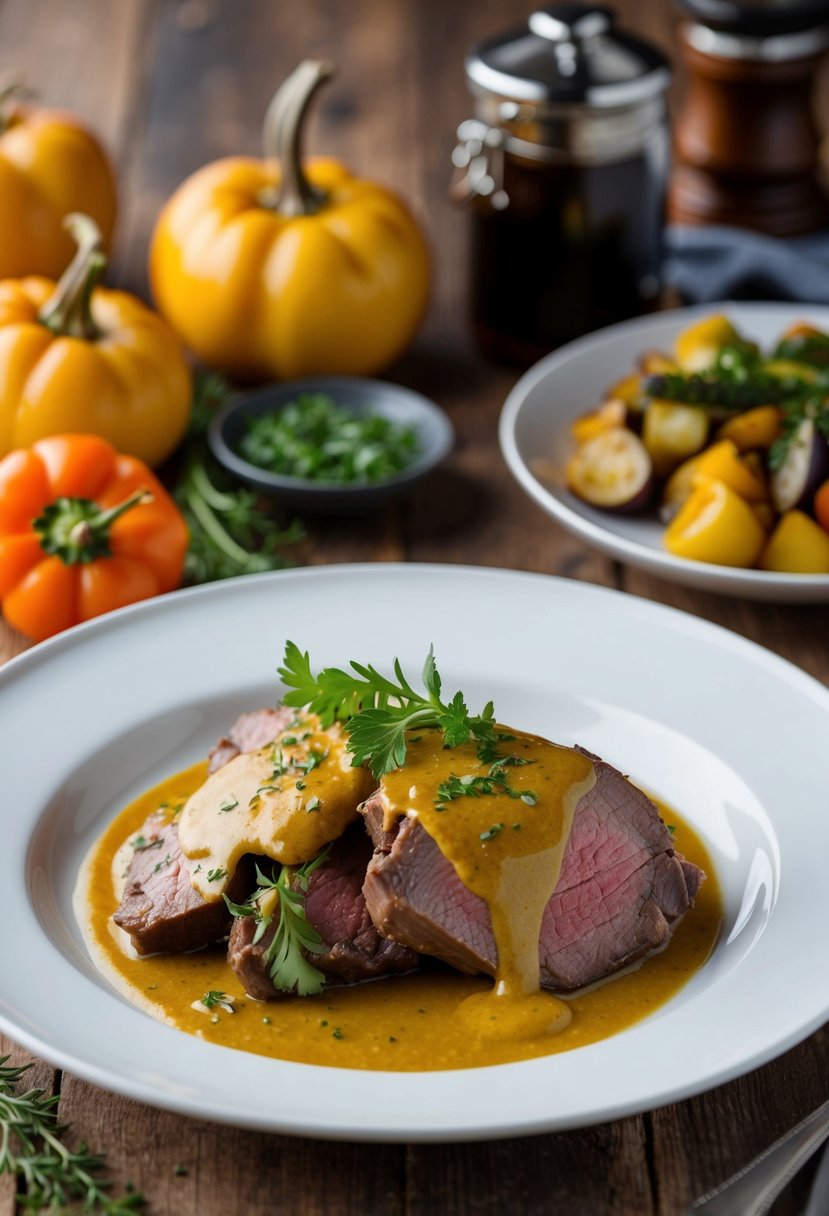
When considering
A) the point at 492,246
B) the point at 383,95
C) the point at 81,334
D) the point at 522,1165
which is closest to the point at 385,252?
the point at 492,246

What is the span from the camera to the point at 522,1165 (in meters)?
1.86

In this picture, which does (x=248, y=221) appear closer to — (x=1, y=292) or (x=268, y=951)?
(x=1, y=292)

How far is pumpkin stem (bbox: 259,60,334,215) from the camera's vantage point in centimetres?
395

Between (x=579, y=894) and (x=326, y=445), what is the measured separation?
175 cm

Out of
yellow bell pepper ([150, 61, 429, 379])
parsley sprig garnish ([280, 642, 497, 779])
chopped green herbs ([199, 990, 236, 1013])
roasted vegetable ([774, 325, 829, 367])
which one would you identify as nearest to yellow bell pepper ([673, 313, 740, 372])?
roasted vegetable ([774, 325, 829, 367])

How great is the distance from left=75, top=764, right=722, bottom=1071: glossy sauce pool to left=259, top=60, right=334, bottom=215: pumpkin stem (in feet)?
7.83

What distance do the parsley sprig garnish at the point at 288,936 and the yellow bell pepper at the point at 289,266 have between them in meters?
2.19

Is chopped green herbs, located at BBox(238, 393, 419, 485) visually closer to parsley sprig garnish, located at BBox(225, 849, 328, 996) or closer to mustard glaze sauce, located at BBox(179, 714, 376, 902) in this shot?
mustard glaze sauce, located at BBox(179, 714, 376, 902)

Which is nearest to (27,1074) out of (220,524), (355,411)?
(220,524)

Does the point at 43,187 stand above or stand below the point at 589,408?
above

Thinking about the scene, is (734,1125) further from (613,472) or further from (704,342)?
(704,342)

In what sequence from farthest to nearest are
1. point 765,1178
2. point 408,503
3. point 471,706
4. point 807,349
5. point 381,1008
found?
1. point 408,503
2. point 807,349
3. point 471,706
4. point 381,1008
5. point 765,1178

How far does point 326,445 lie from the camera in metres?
3.56

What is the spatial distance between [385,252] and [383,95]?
2.04 meters
